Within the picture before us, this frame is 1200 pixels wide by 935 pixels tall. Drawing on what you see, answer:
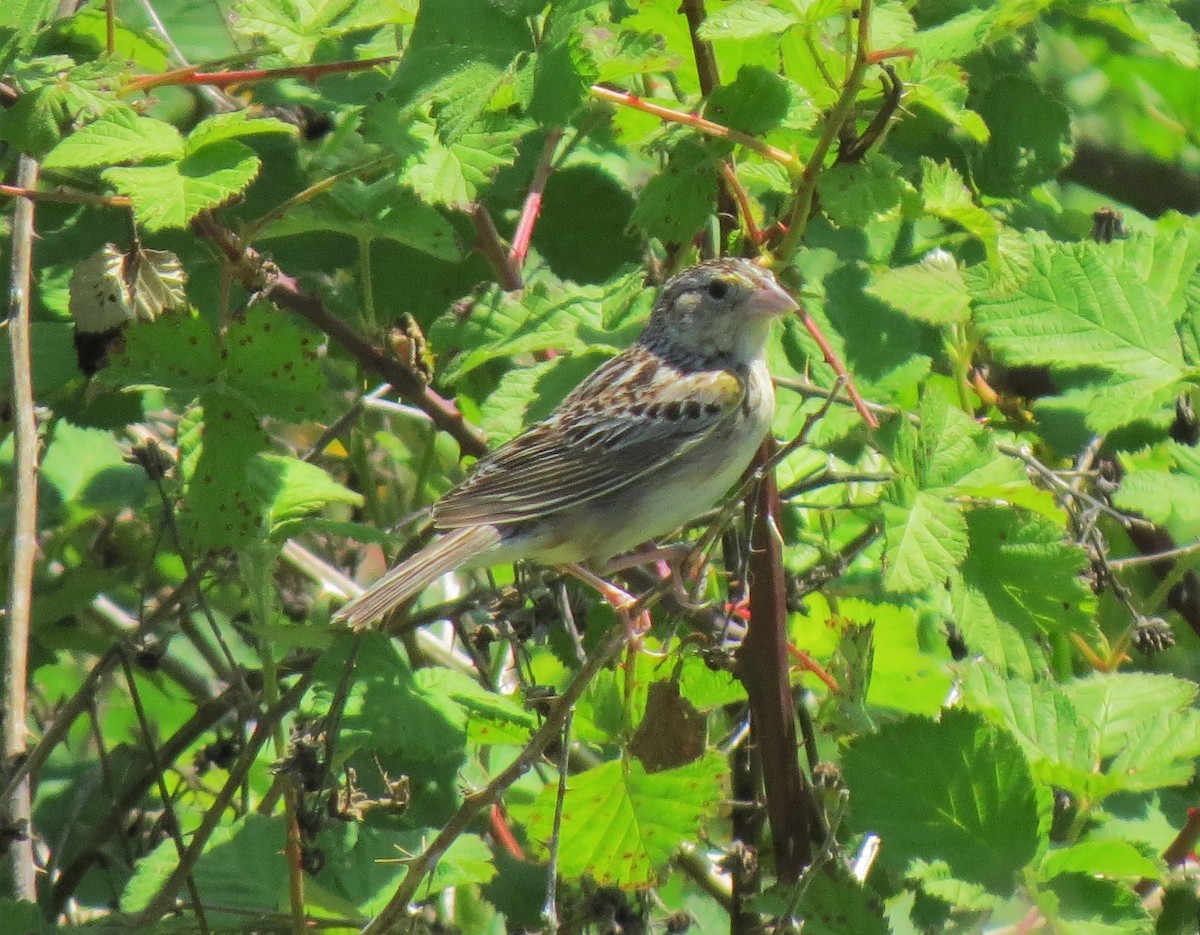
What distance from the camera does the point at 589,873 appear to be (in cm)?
254

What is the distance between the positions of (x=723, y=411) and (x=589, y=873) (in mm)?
1180

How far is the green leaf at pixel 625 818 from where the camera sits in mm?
2465

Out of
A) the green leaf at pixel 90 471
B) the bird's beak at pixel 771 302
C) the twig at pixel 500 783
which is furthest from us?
the green leaf at pixel 90 471

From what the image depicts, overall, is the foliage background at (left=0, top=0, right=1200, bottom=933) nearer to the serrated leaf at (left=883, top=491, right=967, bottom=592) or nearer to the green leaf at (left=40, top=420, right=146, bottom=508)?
the serrated leaf at (left=883, top=491, right=967, bottom=592)

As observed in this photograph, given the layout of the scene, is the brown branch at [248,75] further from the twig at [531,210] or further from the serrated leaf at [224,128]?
the twig at [531,210]

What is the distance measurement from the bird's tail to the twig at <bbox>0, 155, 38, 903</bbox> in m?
0.61

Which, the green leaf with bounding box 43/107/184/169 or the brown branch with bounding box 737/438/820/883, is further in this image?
the brown branch with bounding box 737/438/820/883

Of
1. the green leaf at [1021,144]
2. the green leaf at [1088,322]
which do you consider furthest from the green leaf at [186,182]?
the green leaf at [1021,144]

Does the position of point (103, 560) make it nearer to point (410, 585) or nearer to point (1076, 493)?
point (410, 585)

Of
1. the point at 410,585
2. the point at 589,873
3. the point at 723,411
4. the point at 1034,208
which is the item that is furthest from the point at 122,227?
the point at 1034,208

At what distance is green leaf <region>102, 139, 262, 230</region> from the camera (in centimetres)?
254

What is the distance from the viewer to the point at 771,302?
316cm

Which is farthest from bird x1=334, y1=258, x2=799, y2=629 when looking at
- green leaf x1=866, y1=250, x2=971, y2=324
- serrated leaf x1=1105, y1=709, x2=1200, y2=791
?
serrated leaf x1=1105, y1=709, x2=1200, y2=791

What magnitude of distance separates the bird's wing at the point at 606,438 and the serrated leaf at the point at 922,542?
3.12 feet
